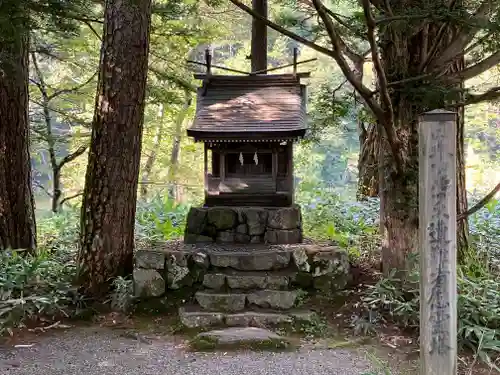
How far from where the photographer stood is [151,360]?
3.64 meters

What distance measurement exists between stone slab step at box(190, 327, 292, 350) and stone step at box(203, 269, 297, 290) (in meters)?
0.70

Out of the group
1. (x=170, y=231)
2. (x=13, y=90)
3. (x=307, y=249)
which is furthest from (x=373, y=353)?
(x=13, y=90)

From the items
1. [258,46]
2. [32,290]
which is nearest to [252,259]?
[32,290]

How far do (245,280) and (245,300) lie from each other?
0.21 meters

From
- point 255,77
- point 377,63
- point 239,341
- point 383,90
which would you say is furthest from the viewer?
point 255,77

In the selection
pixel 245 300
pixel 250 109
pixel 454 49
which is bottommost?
pixel 245 300

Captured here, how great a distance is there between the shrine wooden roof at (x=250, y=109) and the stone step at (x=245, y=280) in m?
1.50

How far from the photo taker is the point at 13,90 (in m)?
5.37

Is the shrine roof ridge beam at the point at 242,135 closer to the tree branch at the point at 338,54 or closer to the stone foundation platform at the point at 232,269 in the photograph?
the stone foundation platform at the point at 232,269

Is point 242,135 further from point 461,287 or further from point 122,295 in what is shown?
point 461,287

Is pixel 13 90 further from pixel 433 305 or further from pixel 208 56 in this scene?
pixel 433 305

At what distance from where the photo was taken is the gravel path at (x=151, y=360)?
11.2ft

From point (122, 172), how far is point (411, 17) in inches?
122

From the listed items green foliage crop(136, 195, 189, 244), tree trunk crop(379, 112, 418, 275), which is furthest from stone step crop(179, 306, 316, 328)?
green foliage crop(136, 195, 189, 244)
